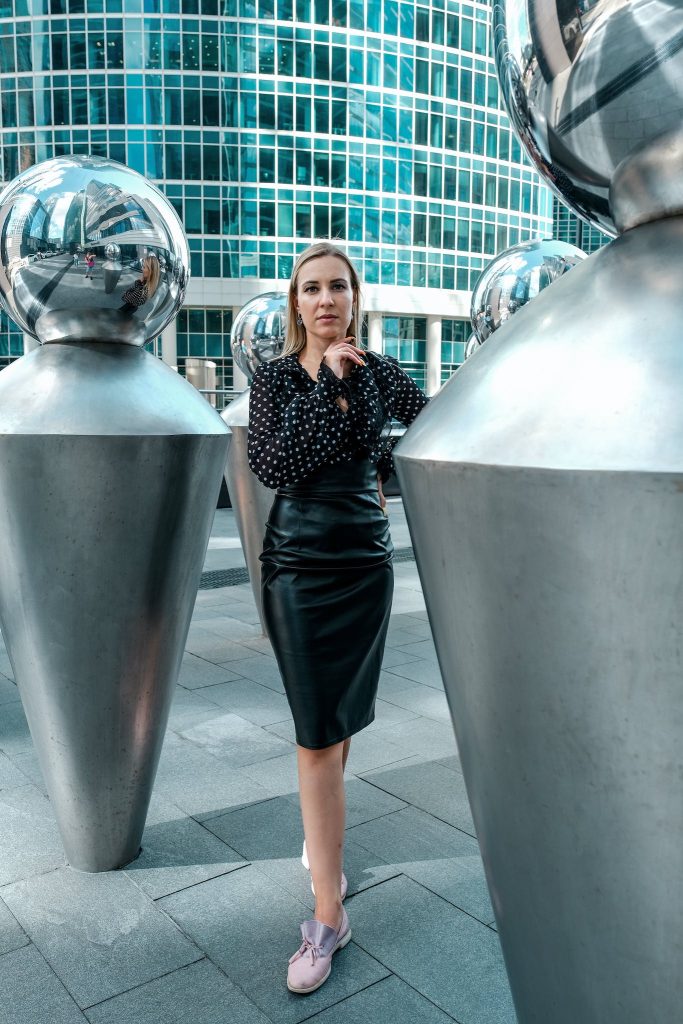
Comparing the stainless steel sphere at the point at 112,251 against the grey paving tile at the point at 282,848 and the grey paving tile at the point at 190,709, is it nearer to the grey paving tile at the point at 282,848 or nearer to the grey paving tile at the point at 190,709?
the grey paving tile at the point at 282,848

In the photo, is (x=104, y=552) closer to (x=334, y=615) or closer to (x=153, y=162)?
(x=334, y=615)

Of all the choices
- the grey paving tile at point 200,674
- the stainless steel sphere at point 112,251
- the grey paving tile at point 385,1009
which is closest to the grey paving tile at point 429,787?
the grey paving tile at point 385,1009

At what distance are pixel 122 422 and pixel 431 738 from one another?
2375mm

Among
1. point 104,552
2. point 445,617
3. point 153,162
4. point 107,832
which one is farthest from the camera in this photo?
point 153,162

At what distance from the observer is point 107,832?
305cm

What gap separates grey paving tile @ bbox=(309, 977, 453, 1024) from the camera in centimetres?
226

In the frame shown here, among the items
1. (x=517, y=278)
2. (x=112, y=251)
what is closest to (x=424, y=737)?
(x=112, y=251)

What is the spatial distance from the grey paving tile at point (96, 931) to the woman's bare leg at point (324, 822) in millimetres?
404

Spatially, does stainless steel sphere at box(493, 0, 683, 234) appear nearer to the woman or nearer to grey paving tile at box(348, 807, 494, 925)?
the woman

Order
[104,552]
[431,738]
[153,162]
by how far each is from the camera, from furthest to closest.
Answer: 1. [153,162]
2. [431,738]
3. [104,552]

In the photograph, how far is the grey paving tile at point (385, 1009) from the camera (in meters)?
2.26

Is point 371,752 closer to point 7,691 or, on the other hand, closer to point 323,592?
point 323,592

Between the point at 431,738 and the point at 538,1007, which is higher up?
the point at 538,1007

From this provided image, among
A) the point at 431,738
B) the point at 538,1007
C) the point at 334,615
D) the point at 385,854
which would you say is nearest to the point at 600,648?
the point at 538,1007
